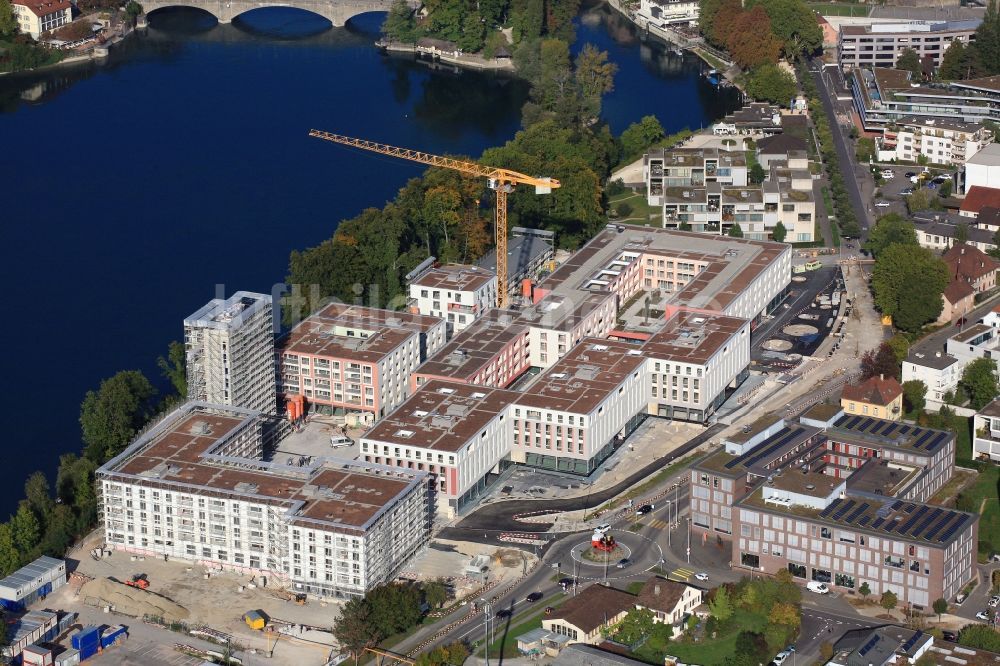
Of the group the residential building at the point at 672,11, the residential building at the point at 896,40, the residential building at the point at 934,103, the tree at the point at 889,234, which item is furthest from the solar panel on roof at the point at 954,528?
the residential building at the point at 672,11

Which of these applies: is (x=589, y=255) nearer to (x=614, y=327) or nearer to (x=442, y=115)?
(x=614, y=327)

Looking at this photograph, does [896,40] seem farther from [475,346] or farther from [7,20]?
[7,20]

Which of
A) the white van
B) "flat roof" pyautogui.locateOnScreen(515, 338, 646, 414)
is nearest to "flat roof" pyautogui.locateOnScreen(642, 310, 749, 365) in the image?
"flat roof" pyautogui.locateOnScreen(515, 338, 646, 414)

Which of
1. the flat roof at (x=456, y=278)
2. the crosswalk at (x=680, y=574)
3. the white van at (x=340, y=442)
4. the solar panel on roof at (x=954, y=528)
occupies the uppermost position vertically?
the flat roof at (x=456, y=278)

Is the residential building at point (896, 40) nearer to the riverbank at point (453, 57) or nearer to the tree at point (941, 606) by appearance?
the riverbank at point (453, 57)

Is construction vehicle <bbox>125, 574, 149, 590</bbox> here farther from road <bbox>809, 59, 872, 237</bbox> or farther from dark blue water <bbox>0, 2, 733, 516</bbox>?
road <bbox>809, 59, 872, 237</bbox>
